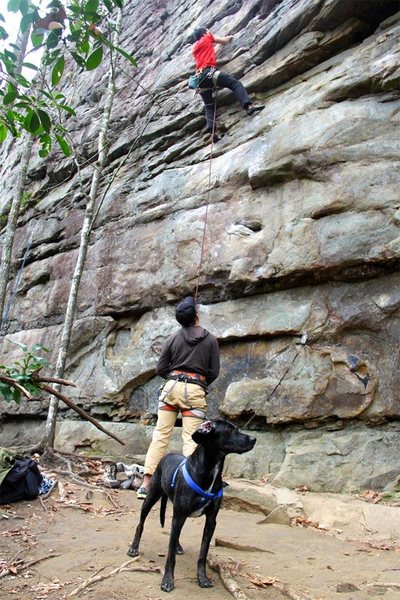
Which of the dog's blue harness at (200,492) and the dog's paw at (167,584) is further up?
the dog's blue harness at (200,492)

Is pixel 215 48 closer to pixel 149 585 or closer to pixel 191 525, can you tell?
pixel 191 525

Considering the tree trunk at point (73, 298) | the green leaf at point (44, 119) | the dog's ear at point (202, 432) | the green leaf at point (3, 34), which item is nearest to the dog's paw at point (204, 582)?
the dog's ear at point (202, 432)

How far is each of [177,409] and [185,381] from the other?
17.4 inches

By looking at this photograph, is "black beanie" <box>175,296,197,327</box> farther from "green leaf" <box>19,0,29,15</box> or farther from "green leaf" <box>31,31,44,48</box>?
"green leaf" <box>19,0,29,15</box>

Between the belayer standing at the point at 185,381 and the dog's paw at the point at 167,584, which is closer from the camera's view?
the dog's paw at the point at 167,584

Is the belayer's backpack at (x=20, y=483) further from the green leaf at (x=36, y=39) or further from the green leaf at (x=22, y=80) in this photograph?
the green leaf at (x=36, y=39)

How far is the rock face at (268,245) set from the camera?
24.9 feet

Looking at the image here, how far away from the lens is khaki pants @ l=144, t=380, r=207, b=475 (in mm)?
6637

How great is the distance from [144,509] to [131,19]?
1900 centimetres

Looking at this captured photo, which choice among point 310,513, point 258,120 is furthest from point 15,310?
point 310,513

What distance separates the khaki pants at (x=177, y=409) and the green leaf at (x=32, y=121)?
4.27 meters

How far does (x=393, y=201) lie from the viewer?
7.72 m

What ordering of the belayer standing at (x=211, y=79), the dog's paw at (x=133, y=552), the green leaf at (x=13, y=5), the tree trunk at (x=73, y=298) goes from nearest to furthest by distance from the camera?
the green leaf at (x=13, y=5), the dog's paw at (x=133, y=552), the tree trunk at (x=73, y=298), the belayer standing at (x=211, y=79)

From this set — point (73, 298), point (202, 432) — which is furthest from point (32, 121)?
point (73, 298)
